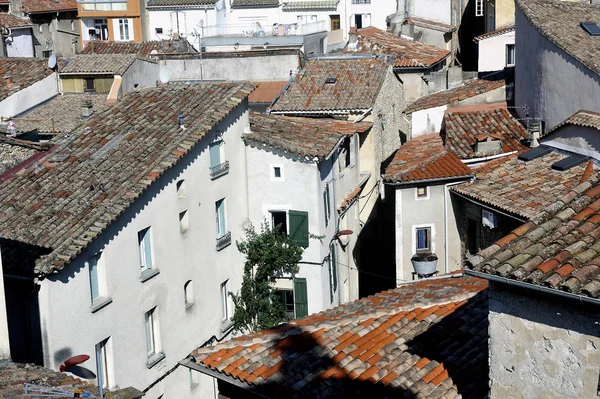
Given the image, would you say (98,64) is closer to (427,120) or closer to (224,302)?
(427,120)

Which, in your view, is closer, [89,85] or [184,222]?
[184,222]

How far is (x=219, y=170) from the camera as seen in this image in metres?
24.8

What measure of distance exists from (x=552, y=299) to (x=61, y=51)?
194 feet

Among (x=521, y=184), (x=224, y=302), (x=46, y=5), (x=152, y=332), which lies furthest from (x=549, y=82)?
(x=46, y=5)

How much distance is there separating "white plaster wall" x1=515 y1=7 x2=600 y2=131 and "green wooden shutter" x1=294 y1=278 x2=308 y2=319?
841cm

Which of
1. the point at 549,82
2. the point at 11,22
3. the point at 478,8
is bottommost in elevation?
the point at 549,82

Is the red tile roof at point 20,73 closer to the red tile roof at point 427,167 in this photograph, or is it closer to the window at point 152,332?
the red tile roof at point 427,167

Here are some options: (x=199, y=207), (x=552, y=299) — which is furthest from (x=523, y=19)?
(x=552, y=299)

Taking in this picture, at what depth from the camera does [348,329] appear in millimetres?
14789

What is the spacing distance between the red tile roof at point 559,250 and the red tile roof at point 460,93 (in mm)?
20784

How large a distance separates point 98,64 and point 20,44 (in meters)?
13.9

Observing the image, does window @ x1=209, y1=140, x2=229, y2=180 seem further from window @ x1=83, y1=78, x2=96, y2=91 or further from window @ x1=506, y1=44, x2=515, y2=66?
window @ x1=506, y1=44, x2=515, y2=66

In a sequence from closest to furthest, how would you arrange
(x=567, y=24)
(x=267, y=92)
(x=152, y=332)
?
(x=152, y=332), (x=567, y=24), (x=267, y=92)

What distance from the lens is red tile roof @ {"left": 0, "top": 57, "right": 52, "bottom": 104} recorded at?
119 feet
